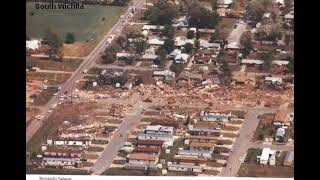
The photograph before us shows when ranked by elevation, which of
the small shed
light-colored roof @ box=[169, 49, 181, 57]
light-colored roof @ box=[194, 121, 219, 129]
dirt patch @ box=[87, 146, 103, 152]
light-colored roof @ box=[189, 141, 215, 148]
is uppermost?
light-colored roof @ box=[169, 49, 181, 57]

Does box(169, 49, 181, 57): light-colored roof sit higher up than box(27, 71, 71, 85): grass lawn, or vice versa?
box(169, 49, 181, 57): light-colored roof

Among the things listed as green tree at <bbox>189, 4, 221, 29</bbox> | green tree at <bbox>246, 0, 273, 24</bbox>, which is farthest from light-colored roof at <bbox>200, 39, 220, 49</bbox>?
green tree at <bbox>246, 0, 273, 24</bbox>

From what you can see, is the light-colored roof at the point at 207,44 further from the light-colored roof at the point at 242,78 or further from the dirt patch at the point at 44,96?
the dirt patch at the point at 44,96

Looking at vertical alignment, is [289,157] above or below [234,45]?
below

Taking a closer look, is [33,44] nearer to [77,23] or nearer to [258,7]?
[77,23]

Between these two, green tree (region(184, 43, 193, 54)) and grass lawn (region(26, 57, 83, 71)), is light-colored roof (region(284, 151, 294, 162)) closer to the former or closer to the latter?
green tree (region(184, 43, 193, 54))

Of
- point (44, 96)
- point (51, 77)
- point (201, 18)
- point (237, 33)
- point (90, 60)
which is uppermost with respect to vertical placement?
point (201, 18)

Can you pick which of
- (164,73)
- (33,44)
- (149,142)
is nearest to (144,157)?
(149,142)

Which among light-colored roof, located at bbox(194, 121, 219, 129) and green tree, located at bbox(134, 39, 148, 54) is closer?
light-colored roof, located at bbox(194, 121, 219, 129)
